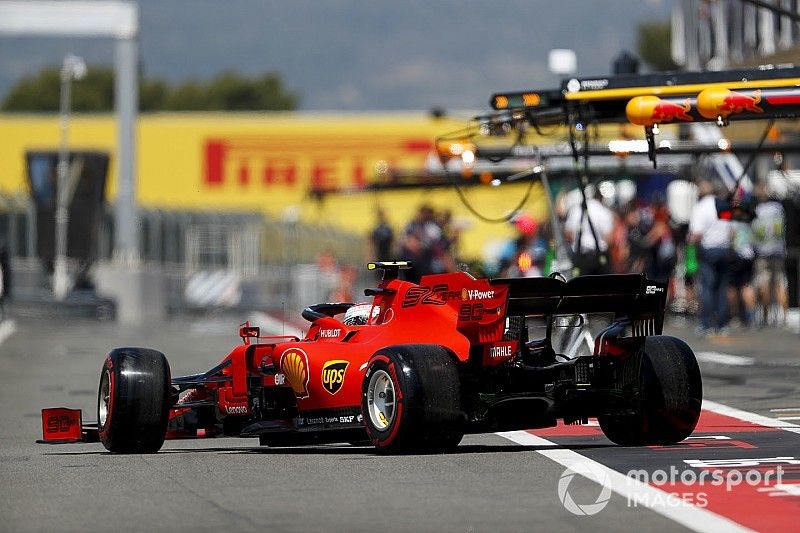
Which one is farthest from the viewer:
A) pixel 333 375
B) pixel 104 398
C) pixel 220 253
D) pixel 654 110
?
pixel 220 253

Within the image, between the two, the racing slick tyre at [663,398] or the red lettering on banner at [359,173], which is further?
the red lettering on banner at [359,173]

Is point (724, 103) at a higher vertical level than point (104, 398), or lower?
higher

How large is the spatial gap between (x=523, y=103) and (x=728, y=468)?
6734mm

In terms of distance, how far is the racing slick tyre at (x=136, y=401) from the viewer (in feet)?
38.4

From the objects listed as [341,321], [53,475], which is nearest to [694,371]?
[341,321]

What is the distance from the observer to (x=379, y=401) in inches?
440

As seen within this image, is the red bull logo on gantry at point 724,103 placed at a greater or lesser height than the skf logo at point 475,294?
greater

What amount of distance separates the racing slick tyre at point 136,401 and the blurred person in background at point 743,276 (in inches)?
536

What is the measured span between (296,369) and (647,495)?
3.28 meters

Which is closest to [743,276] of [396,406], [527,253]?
[527,253]

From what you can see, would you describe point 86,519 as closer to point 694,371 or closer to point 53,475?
point 53,475

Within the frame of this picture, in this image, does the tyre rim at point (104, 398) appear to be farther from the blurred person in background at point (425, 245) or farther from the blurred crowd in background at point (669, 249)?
the blurred person in background at point (425, 245)
